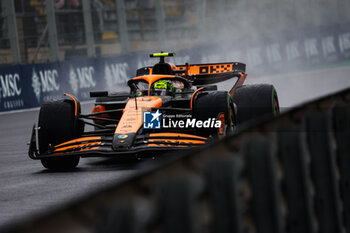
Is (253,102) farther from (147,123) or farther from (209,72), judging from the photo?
(209,72)

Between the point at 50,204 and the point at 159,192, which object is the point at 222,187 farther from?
the point at 50,204

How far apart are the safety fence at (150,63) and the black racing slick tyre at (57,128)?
39.5 ft

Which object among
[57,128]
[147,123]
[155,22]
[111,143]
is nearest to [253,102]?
[147,123]

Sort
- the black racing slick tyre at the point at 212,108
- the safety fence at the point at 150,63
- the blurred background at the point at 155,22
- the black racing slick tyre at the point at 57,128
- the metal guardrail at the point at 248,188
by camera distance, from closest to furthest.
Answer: the metal guardrail at the point at 248,188, the black racing slick tyre at the point at 212,108, the black racing slick tyre at the point at 57,128, the safety fence at the point at 150,63, the blurred background at the point at 155,22

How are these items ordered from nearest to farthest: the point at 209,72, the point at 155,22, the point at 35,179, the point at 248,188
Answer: the point at 248,188 → the point at 35,179 → the point at 209,72 → the point at 155,22

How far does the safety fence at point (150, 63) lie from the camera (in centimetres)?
2142

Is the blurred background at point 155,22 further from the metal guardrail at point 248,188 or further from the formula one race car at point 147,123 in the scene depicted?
the metal guardrail at point 248,188

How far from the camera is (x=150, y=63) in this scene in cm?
2594

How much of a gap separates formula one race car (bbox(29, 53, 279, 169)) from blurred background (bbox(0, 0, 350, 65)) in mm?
20731

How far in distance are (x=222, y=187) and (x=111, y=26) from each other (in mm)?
31586

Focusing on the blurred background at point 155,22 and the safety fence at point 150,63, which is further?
the blurred background at point 155,22

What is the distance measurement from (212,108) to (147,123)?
0.85 metres

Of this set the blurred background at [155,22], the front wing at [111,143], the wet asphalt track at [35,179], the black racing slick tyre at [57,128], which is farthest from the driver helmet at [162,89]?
the blurred background at [155,22]

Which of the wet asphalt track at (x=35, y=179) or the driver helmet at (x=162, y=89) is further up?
the driver helmet at (x=162, y=89)
